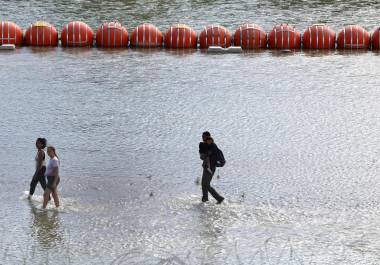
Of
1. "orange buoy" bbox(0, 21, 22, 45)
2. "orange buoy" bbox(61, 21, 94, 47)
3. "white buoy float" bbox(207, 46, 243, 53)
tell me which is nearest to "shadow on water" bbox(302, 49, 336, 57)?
"white buoy float" bbox(207, 46, 243, 53)

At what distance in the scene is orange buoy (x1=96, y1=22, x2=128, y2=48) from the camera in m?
41.3

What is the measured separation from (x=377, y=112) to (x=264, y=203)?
32.4 feet

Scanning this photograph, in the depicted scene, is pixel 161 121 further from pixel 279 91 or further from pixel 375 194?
pixel 375 194

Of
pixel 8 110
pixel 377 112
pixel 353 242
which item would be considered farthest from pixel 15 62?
pixel 353 242

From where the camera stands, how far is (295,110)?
99.0ft

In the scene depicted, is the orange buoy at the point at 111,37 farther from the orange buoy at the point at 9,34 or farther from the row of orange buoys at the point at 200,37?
the orange buoy at the point at 9,34

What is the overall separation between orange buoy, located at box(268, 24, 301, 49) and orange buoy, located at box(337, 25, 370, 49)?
198 centimetres

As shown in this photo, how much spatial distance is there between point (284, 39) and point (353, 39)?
3157 millimetres

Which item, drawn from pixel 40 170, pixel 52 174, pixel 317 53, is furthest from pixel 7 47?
pixel 52 174

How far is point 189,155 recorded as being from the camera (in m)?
25.4

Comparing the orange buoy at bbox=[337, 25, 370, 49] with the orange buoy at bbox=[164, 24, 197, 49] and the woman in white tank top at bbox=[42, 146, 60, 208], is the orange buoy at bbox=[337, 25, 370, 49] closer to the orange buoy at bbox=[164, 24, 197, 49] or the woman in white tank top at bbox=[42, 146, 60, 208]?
the orange buoy at bbox=[164, 24, 197, 49]

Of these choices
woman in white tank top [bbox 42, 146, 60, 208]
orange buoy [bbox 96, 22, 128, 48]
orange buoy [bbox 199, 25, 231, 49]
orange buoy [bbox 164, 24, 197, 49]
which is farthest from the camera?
orange buoy [bbox 96, 22, 128, 48]

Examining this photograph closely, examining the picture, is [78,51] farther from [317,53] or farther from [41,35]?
[317,53]

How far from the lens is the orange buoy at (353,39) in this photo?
40219 mm
